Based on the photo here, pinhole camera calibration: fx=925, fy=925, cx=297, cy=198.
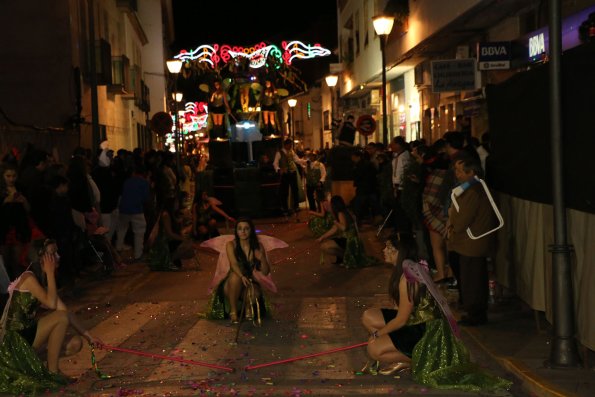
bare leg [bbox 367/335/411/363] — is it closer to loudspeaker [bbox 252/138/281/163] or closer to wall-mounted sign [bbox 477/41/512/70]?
wall-mounted sign [bbox 477/41/512/70]

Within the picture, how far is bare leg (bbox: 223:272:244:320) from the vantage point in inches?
404

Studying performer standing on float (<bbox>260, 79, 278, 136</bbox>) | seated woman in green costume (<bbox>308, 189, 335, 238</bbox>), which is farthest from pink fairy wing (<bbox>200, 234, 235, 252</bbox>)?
performer standing on float (<bbox>260, 79, 278, 136</bbox>)

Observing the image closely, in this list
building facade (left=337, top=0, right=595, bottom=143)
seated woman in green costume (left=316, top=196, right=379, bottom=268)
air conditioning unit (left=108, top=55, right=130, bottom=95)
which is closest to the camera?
seated woman in green costume (left=316, top=196, right=379, bottom=268)

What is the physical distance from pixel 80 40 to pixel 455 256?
59.7 feet

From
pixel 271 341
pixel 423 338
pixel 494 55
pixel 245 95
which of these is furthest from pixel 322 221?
pixel 245 95

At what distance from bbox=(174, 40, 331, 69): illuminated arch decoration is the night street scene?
0.28 metres

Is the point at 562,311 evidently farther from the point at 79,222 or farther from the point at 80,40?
the point at 80,40

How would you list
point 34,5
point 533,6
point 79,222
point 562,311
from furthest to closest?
point 34,5 < point 533,6 < point 79,222 < point 562,311

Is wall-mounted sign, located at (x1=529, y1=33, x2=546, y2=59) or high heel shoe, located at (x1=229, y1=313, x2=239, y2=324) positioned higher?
wall-mounted sign, located at (x1=529, y1=33, x2=546, y2=59)

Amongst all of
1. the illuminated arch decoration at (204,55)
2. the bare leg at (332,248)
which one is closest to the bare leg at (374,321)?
the bare leg at (332,248)

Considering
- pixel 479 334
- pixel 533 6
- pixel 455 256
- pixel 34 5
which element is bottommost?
pixel 479 334

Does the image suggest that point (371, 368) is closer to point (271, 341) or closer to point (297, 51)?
point (271, 341)

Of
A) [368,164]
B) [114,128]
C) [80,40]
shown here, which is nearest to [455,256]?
[368,164]

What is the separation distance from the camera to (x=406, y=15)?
26.4 metres
